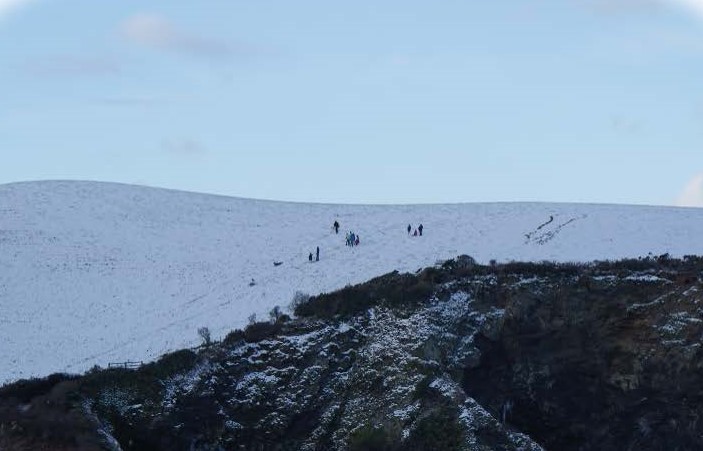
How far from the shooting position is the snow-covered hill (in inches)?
1930

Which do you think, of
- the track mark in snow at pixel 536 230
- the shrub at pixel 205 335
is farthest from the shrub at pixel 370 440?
the track mark in snow at pixel 536 230

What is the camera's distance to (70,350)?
47.3 metres

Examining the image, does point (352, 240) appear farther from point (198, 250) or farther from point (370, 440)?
point (370, 440)

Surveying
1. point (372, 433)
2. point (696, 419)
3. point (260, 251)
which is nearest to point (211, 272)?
point (260, 251)

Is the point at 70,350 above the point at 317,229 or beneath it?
beneath

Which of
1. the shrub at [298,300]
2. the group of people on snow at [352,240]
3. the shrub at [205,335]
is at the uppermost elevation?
the group of people on snow at [352,240]

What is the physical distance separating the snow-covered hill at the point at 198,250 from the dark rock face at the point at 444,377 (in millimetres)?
6075

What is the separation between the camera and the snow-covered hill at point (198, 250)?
161ft

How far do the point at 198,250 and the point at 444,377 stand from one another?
2617 centimetres

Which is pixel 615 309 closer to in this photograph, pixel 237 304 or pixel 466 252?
pixel 466 252

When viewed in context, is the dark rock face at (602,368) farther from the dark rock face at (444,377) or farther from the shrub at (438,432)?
the shrub at (438,432)

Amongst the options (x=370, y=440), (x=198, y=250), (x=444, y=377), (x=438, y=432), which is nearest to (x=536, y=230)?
(x=198, y=250)

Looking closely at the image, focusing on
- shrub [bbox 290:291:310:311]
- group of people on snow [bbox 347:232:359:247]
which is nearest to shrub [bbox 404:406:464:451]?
shrub [bbox 290:291:310:311]

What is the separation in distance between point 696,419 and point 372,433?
10.6m
